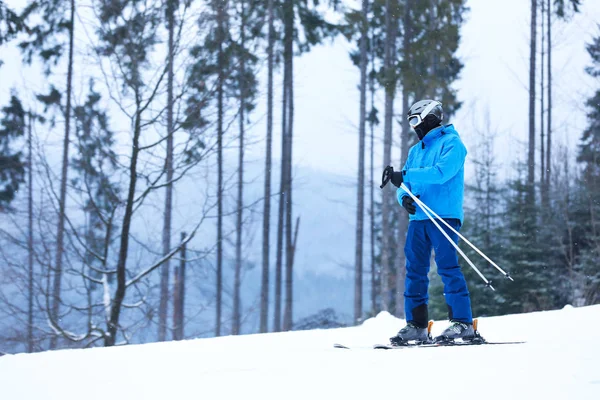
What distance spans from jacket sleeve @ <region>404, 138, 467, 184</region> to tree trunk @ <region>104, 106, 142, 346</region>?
5.23 meters

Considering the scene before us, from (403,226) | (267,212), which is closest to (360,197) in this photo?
(267,212)

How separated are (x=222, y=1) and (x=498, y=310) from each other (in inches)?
517

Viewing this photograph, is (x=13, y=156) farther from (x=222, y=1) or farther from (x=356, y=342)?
(x=356, y=342)

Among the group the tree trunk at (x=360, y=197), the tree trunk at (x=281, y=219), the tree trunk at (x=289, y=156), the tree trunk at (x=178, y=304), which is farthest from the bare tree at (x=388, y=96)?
the tree trunk at (x=178, y=304)

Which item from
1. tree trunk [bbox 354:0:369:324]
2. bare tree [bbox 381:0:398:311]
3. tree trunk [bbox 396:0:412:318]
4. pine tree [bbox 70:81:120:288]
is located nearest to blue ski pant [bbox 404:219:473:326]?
pine tree [bbox 70:81:120:288]

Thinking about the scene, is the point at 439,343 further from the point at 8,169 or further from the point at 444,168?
→ the point at 8,169

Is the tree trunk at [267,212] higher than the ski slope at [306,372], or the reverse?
the tree trunk at [267,212]

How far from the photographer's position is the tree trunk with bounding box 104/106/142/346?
8.71 metres

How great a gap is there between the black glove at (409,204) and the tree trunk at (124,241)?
16.8ft

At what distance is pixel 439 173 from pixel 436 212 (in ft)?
1.06

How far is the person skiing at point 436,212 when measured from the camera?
4.45 metres

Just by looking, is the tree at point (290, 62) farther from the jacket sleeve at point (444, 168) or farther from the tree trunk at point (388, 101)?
the jacket sleeve at point (444, 168)

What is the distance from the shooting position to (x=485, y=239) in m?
19.9

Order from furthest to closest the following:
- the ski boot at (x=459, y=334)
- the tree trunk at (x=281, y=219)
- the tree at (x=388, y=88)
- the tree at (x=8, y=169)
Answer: the tree trunk at (x=281, y=219) < the tree at (x=8, y=169) < the tree at (x=388, y=88) < the ski boot at (x=459, y=334)
